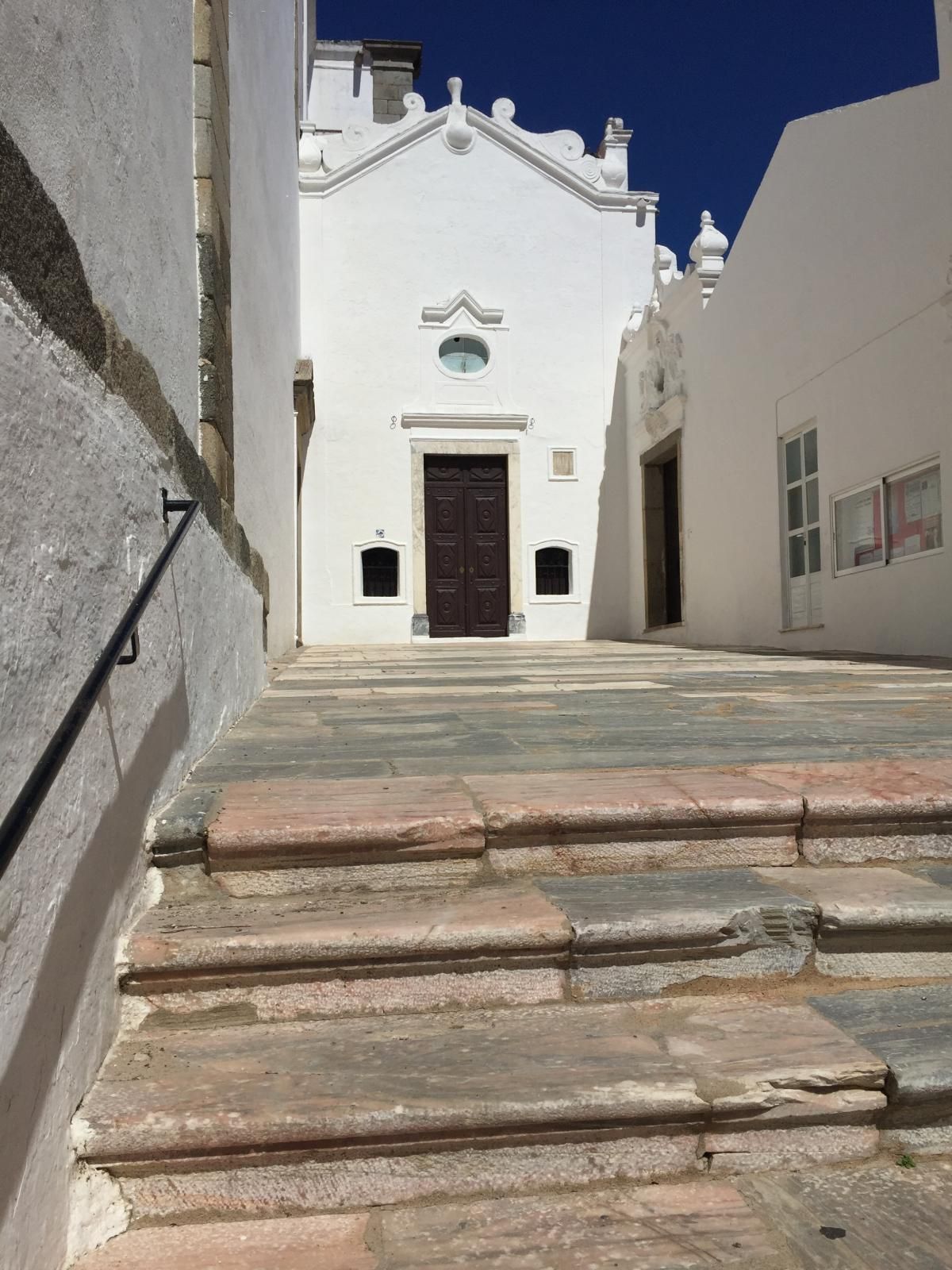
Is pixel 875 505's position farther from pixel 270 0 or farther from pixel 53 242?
pixel 53 242

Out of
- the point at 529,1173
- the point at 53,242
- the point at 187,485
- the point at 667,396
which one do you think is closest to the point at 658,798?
the point at 529,1173

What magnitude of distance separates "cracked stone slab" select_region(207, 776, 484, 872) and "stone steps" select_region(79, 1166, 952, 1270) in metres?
0.80

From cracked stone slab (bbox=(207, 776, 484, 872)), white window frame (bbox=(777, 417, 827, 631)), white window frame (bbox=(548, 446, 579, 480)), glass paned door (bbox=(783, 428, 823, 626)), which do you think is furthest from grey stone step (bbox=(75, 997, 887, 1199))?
white window frame (bbox=(548, 446, 579, 480))

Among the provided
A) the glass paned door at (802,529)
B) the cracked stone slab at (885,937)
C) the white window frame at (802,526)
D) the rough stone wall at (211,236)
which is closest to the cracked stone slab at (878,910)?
the cracked stone slab at (885,937)

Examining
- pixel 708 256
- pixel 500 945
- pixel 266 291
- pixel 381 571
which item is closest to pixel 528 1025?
pixel 500 945

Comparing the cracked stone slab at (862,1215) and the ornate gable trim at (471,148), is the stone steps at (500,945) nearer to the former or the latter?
the cracked stone slab at (862,1215)

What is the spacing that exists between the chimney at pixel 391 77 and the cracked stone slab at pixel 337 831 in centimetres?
1991

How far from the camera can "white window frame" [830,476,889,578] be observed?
7930 millimetres

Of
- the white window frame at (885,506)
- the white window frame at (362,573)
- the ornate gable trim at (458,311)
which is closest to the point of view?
the white window frame at (885,506)

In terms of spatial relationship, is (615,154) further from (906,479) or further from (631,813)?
(631,813)

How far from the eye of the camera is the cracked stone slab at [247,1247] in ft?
4.46

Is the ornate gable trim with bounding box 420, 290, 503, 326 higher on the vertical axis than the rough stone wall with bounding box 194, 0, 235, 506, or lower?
higher

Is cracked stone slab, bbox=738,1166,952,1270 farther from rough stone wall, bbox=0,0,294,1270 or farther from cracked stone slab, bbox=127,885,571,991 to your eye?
rough stone wall, bbox=0,0,294,1270

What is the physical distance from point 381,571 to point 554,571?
2.42m
